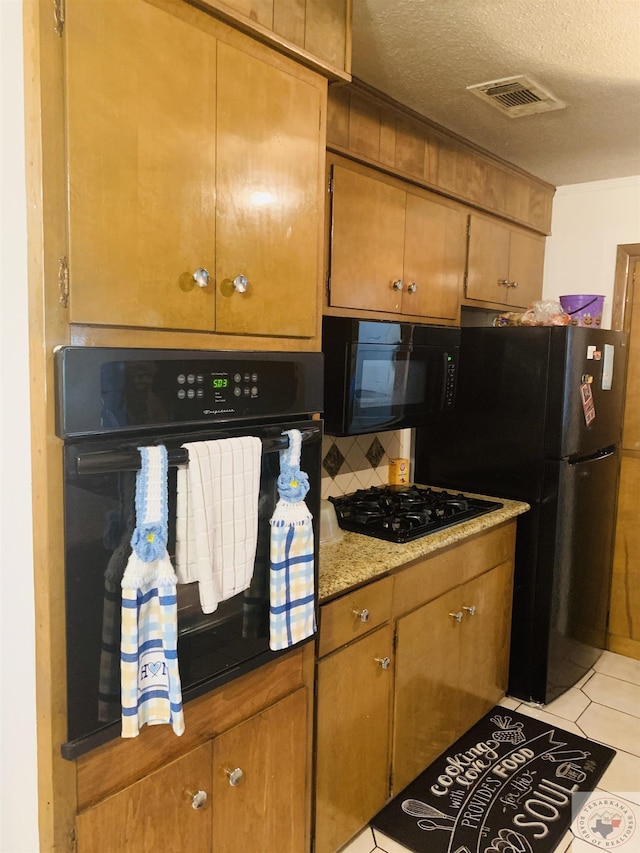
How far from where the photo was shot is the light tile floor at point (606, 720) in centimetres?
198

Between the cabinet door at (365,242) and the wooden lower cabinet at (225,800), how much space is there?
4.27 feet

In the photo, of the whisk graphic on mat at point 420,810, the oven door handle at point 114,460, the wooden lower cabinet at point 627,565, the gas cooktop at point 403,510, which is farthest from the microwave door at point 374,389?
the wooden lower cabinet at point 627,565

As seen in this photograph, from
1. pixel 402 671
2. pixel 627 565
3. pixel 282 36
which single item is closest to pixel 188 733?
pixel 402 671

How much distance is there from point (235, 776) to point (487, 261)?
2312 millimetres

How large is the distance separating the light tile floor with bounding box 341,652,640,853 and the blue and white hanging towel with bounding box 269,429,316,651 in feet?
3.17

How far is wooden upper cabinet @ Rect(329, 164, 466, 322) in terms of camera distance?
7.04 feet

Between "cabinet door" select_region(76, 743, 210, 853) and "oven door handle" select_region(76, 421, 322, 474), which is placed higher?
"oven door handle" select_region(76, 421, 322, 474)

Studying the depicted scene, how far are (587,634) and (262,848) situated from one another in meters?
1.98

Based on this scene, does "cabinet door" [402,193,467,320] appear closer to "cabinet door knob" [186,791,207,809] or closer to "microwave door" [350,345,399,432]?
"microwave door" [350,345,399,432]

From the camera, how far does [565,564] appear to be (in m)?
2.71

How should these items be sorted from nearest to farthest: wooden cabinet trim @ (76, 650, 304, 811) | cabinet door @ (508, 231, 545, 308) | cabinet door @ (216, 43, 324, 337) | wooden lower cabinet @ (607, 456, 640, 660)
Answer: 1. wooden cabinet trim @ (76, 650, 304, 811)
2. cabinet door @ (216, 43, 324, 337)
3. cabinet door @ (508, 231, 545, 308)
4. wooden lower cabinet @ (607, 456, 640, 660)

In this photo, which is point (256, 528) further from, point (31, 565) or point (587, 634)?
point (587, 634)

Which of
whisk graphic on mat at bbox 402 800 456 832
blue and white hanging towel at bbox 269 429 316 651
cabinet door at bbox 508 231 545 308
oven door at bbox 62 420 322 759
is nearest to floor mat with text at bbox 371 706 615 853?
whisk graphic on mat at bbox 402 800 456 832

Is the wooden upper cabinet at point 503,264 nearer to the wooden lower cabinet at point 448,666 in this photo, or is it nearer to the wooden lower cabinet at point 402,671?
the wooden lower cabinet at point 402,671
